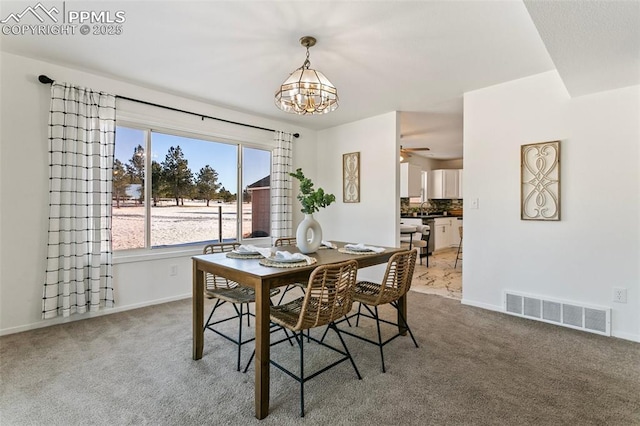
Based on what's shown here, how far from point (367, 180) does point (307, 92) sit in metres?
2.54

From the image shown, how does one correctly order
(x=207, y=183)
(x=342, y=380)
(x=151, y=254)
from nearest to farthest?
(x=342, y=380) < (x=151, y=254) < (x=207, y=183)

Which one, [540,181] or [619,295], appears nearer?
[619,295]

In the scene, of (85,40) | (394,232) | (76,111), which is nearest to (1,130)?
(76,111)

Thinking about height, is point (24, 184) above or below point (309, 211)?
above

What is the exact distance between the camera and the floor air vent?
9.12 feet

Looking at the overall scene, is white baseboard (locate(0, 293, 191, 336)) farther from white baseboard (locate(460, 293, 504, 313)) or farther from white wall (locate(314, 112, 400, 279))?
white baseboard (locate(460, 293, 504, 313))

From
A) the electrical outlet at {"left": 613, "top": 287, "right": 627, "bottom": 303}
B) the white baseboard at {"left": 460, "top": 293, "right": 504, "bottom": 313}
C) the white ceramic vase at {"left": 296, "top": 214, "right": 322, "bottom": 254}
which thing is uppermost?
the white ceramic vase at {"left": 296, "top": 214, "right": 322, "bottom": 254}

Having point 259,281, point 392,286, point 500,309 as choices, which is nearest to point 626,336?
point 500,309

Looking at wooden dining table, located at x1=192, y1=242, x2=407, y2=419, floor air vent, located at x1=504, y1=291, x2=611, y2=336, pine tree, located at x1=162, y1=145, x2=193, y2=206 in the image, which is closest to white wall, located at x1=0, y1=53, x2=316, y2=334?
pine tree, located at x1=162, y1=145, x2=193, y2=206

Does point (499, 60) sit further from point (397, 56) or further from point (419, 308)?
point (419, 308)

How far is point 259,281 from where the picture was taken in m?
1.70

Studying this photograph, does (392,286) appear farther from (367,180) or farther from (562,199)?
(367,180)

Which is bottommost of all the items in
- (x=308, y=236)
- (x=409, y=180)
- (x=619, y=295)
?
(x=619, y=295)

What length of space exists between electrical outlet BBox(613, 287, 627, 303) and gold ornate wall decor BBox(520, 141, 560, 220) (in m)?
0.74
